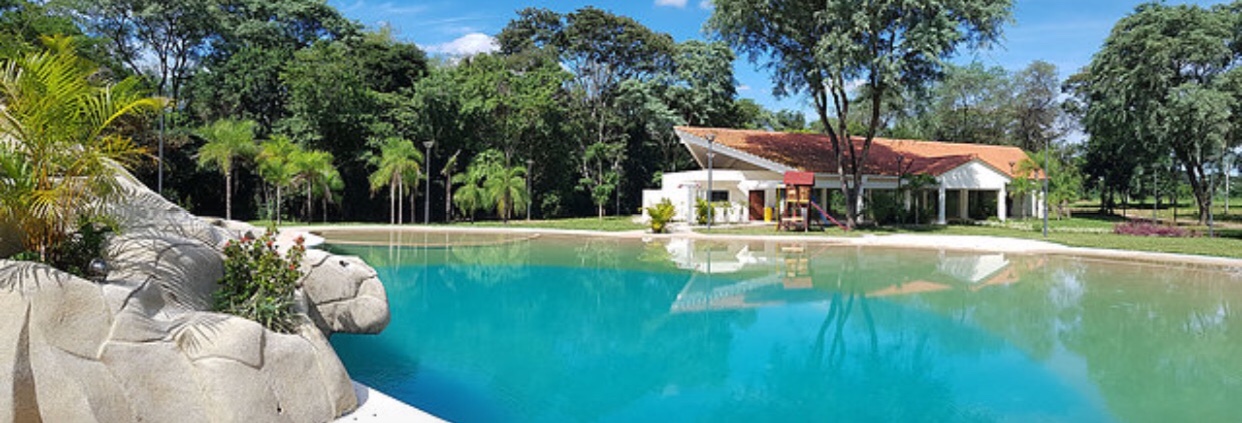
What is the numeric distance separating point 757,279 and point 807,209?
1143 centimetres

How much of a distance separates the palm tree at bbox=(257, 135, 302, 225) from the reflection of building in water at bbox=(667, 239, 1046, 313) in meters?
15.0

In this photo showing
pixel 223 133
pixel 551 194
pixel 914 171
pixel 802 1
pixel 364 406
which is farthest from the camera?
pixel 551 194

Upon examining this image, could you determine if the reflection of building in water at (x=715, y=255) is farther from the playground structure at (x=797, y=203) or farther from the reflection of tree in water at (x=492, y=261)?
the playground structure at (x=797, y=203)

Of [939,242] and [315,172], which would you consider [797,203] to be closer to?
[939,242]

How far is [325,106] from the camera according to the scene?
87.1 feet

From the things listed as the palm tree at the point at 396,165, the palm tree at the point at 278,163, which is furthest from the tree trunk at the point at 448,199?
the palm tree at the point at 278,163

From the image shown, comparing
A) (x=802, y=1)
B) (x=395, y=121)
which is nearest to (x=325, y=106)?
(x=395, y=121)

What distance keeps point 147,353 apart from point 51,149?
4.90 ft

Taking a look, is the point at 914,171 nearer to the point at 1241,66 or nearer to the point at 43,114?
the point at 1241,66

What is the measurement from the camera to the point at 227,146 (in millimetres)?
23297

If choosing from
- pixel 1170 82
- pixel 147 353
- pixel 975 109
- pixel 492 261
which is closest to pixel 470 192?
pixel 492 261

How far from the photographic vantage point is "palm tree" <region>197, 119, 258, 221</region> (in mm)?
23250

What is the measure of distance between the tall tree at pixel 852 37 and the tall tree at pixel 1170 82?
388 inches

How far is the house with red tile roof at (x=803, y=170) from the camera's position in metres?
26.6
